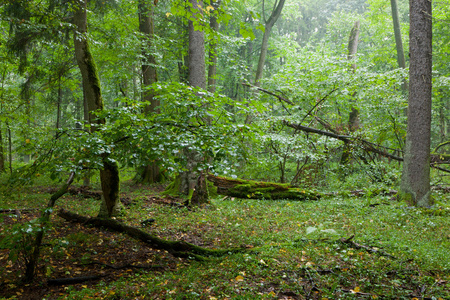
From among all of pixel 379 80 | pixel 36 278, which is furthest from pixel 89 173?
pixel 379 80

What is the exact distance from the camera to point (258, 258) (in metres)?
4.53

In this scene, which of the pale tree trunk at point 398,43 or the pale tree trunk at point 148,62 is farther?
the pale tree trunk at point 398,43

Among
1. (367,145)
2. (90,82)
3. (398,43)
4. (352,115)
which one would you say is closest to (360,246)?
(90,82)

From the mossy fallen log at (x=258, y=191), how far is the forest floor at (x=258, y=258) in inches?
78.7

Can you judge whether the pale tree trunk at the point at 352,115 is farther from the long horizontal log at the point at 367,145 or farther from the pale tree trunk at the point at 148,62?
the pale tree trunk at the point at 148,62

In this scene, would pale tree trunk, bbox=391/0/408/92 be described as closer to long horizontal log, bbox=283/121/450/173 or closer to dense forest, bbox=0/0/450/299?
dense forest, bbox=0/0/450/299

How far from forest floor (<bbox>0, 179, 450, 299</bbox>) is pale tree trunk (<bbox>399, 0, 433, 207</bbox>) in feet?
1.88

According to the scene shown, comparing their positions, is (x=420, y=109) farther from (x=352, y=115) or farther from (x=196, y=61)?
(x=352, y=115)

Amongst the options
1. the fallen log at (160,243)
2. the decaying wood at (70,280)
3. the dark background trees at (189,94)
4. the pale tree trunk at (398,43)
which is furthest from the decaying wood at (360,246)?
the pale tree trunk at (398,43)

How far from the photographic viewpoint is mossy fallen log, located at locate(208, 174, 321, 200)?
366 inches

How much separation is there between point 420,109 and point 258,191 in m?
5.00

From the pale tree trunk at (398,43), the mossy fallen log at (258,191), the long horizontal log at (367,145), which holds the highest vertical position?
the pale tree trunk at (398,43)

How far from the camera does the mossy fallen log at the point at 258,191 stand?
9292 millimetres

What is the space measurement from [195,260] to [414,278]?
125 inches
